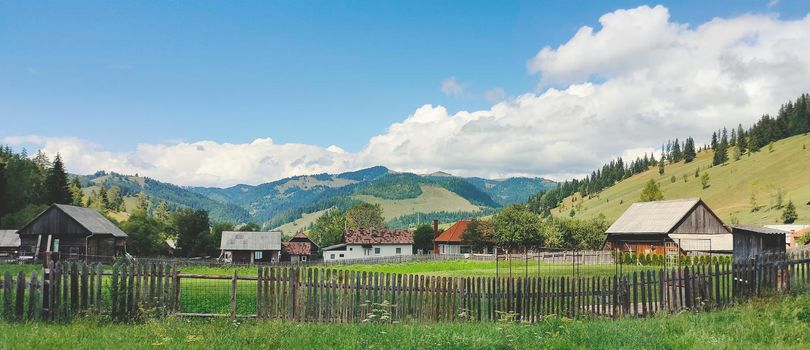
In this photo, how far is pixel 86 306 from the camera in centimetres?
1394

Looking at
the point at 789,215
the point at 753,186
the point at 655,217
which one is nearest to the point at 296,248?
the point at 655,217

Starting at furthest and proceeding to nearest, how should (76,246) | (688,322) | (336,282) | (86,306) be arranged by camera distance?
(76,246)
(336,282)
(86,306)
(688,322)

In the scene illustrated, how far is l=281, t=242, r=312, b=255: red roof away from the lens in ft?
355

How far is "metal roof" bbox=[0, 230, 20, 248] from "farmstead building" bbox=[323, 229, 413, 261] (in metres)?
52.7

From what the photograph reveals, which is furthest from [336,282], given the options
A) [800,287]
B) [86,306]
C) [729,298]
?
[800,287]

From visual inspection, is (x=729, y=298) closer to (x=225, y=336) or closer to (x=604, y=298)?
(x=604, y=298)

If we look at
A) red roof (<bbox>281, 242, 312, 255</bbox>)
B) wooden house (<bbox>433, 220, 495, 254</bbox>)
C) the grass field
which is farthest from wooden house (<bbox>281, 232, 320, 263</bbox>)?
the grass field

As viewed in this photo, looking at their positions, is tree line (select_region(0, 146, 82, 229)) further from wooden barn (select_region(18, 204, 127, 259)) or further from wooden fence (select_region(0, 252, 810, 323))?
wooden fence (select_region(0, 252, 810, 323))

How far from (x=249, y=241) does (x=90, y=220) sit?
104 feet

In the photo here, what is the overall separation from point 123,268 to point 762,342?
46.1ft

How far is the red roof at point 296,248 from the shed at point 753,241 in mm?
90511

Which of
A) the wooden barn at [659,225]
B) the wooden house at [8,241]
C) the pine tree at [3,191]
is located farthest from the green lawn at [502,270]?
the pine tree at [3,191]

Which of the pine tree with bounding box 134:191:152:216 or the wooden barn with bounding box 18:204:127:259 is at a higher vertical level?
the pine tree with bounding box 134:191:152:216

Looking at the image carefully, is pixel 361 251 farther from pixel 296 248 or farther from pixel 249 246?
pixel 249 246
